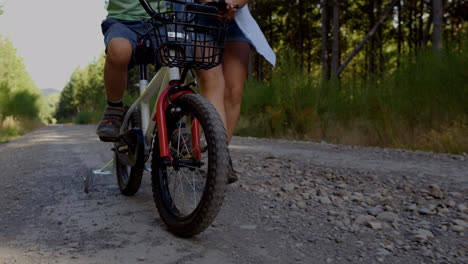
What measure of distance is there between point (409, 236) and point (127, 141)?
5.68 feet

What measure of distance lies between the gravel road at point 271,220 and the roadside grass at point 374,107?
2187mm

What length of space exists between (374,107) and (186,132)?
5060 millimetres

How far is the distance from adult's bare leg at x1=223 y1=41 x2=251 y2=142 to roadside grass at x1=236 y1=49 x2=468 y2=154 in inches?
129

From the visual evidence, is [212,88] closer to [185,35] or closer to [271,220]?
[185,35]

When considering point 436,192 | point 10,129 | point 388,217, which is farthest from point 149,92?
point 10,129

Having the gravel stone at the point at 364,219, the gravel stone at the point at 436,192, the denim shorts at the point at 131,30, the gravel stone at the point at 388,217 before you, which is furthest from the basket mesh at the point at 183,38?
the gravel stone at the point at 436,192

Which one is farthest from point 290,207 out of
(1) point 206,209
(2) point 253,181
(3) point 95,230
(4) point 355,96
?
(4) point 355,96

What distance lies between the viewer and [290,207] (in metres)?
2.19

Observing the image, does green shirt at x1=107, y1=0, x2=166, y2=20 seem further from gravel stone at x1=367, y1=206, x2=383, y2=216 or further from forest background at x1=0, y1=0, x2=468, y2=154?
gravel stone at x1=367, y1=206, x2=383, y2=216

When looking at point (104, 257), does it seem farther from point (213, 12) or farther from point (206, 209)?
point (213, 12)

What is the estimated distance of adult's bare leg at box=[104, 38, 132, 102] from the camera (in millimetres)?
2152

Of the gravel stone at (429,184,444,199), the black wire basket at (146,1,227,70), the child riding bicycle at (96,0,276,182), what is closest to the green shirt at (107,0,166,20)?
the child riding bicycle at (96,0,276,182)

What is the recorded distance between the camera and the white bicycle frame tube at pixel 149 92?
1955mm

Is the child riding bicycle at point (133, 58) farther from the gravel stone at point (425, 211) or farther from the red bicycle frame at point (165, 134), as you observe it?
the gravel stone at point (425, 211)
